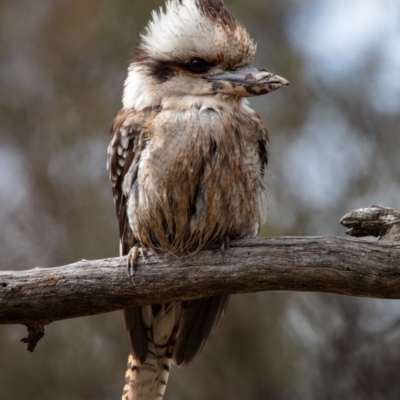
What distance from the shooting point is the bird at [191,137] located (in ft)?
11.2

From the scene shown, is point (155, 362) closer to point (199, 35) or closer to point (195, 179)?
point (195, 179)

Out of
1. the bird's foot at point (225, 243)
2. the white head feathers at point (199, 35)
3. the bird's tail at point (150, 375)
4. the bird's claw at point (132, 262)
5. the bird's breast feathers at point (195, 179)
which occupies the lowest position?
the bird's tail at point (150, 375)

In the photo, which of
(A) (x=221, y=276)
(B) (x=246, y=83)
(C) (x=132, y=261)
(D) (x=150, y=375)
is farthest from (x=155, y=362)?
(B) (x=246, y=83)

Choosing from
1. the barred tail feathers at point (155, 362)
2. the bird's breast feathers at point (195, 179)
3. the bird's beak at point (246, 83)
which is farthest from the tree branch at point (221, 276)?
the bird's beak at point (246, 83)

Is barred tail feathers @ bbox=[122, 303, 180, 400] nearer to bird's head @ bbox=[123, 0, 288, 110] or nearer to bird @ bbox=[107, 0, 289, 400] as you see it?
bird @ bbox=[107, 0, 289, 400]

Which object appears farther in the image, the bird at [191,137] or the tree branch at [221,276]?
the bird at [191,137]

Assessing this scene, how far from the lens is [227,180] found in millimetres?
3410

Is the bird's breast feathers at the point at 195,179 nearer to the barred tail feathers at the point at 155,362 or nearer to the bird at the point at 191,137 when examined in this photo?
the bird at the point at 191,137

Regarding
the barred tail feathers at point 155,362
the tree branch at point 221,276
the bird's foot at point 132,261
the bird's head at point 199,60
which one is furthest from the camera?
the barred tail feathers at point 155,362

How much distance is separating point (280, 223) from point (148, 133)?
275cm

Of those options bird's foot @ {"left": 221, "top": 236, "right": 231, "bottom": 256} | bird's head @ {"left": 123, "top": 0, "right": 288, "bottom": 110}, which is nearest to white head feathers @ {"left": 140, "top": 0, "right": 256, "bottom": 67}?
bird's head @ {"left": 123, "top": 0, "right": 288, "bottom": 110}

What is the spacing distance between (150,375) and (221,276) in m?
0.96

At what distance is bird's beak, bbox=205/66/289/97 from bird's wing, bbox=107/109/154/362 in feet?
1.19

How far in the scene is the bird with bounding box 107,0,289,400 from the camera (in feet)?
11.2
